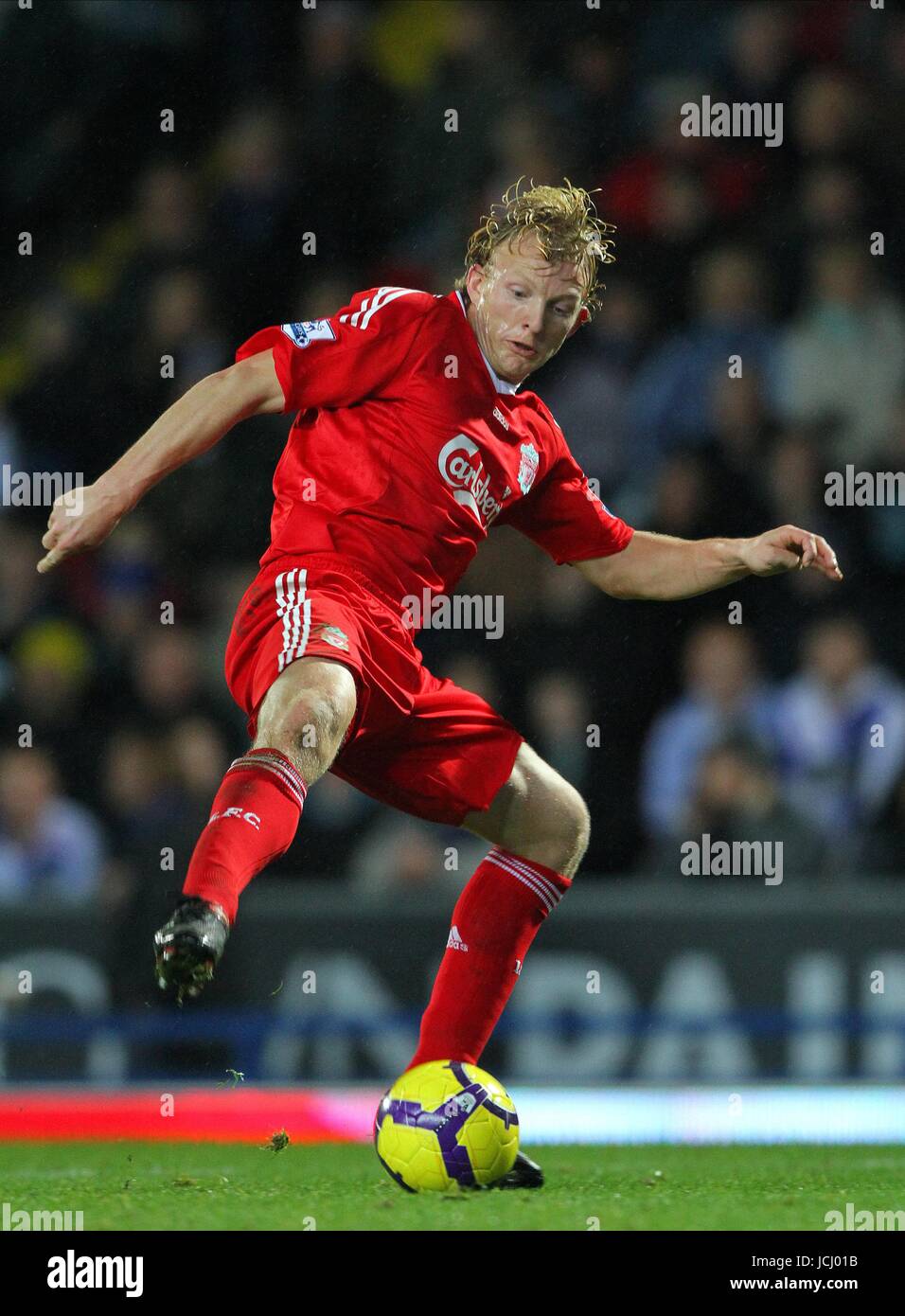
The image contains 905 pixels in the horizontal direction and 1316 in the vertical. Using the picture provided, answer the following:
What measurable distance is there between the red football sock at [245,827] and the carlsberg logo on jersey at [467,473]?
973 millimetres

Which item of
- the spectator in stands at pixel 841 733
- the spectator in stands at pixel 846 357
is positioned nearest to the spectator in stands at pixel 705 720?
the spectator in stands at pixel 841 733

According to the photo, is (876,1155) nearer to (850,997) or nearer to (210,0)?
(850,997)

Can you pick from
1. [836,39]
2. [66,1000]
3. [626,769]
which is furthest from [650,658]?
[836,39]

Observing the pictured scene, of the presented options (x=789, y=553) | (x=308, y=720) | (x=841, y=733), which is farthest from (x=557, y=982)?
(x=308, y=720)

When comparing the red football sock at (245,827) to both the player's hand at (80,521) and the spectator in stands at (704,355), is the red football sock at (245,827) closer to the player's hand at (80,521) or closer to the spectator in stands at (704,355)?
the player's hand at (80,521)

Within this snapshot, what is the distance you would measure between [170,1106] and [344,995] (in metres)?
0.96

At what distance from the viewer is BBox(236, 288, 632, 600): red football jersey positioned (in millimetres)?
4445

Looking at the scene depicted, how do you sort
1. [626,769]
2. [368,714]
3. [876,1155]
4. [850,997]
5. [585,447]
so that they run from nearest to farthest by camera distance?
[368,714], [876,1155], [850,997], [626,769], [585,447]

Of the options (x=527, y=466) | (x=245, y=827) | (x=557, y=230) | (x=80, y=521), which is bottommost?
(x=245, y=827)

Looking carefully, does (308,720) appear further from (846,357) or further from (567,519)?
(846,357)

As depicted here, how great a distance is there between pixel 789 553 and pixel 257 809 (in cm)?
166

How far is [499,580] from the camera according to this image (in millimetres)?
8516

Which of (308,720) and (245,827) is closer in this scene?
(245,827)

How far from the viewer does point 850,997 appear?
24.6ft
